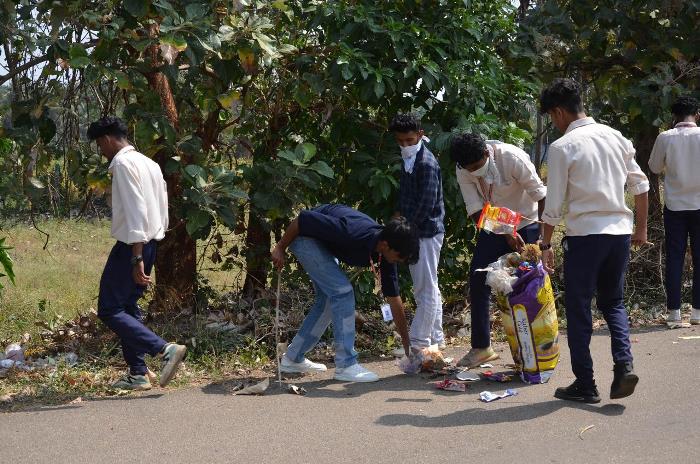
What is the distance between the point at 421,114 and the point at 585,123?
2671 mm

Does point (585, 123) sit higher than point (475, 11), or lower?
lower

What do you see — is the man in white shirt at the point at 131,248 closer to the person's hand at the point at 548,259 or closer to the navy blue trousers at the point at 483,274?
the navy blue trousers at the point at 483,274

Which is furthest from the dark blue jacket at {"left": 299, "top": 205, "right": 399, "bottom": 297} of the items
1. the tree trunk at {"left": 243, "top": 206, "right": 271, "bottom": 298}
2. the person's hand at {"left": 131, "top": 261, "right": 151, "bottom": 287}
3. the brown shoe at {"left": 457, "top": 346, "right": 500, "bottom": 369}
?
the tree trunk at {"left": 243, "top": 206, "right": 271, "bottom": 298}

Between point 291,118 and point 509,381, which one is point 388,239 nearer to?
point 509,381

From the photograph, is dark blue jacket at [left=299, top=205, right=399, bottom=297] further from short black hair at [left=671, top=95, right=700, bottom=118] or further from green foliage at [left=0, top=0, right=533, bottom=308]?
short black hair at [left=671, top=95, right=700, bottom=118]

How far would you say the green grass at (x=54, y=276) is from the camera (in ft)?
29.8

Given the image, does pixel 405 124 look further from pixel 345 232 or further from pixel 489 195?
pixel 345 232

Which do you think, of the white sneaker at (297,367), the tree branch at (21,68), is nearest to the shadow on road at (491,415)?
the white sneaker at (297,367)

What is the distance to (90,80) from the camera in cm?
669

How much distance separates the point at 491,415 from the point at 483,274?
134 cm

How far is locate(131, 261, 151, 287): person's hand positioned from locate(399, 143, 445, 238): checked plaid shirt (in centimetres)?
186

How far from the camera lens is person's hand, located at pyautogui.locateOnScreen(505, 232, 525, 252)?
6383 millimetres

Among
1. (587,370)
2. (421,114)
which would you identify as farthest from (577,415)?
(421,114)

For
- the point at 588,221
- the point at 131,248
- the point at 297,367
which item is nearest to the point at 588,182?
the point at 588,221
